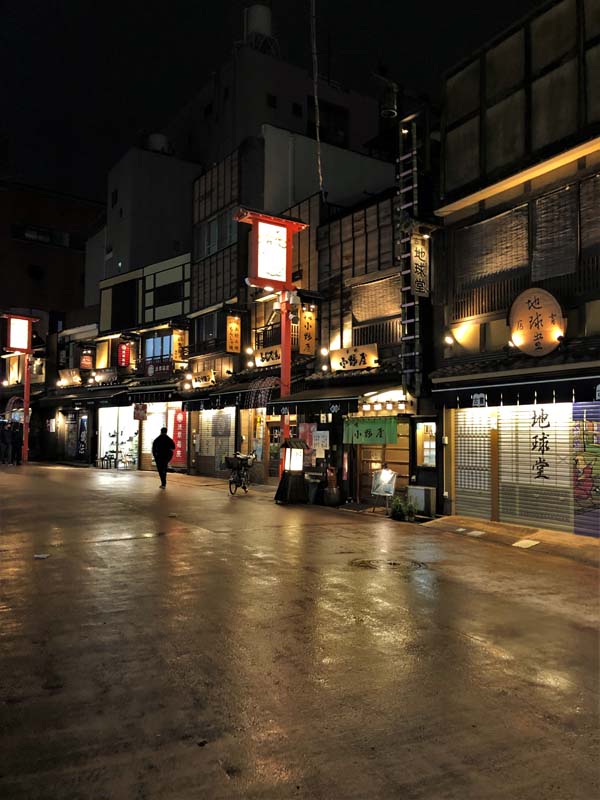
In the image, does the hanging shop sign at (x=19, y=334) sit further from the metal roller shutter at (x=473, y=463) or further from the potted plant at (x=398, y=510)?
the metal roller shutter at (x=473, y=463)

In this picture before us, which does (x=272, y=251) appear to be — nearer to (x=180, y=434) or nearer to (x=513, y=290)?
(x=513, y=290)

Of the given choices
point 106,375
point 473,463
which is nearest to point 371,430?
point 473,463

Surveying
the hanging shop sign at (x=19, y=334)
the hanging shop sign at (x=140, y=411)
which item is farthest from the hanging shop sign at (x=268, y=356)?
the hanging shop sign at (x=19, y=334)

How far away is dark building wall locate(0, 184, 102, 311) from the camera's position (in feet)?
175

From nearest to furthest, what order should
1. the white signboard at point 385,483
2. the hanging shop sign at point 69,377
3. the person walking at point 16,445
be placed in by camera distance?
the white signboard at point 385,483, the person walking at point 16,445, the hanging shop sign at point 69,377

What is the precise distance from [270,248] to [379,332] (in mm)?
4906

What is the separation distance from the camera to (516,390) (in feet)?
45.3

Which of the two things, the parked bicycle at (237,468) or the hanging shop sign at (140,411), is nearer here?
the parked bicycle at (237,468)

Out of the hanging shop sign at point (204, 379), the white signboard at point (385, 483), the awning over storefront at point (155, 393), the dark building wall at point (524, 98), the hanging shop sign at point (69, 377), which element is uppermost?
the dark building wall at point (524, 98)

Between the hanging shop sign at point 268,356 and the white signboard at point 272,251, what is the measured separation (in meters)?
3.93

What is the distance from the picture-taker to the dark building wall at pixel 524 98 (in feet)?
44.0

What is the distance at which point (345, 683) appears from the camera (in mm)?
5223

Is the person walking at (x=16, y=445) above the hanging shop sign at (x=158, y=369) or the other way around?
the other way around

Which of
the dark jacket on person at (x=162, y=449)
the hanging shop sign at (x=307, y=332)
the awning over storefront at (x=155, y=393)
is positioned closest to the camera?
the dark jacket on person at (x=162, y=449)
